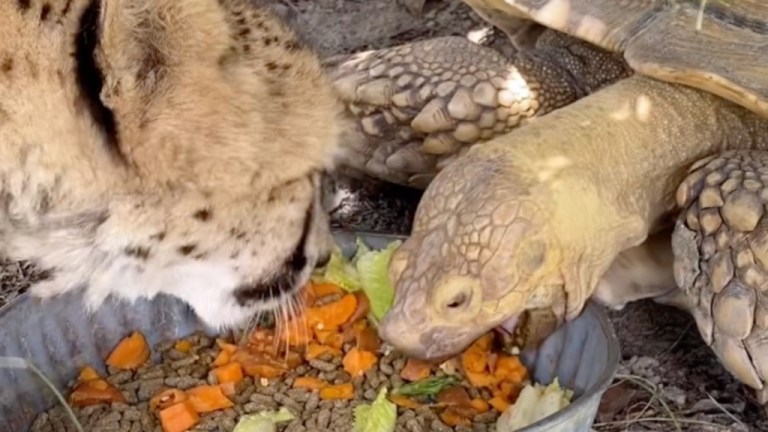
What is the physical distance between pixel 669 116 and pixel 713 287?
387 mm

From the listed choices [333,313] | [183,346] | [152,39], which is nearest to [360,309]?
[333,313]

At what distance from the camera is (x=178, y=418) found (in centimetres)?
244

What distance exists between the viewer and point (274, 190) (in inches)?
86.7

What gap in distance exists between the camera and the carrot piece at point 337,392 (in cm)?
253

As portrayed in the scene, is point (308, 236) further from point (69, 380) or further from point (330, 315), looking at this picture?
point (69, 380)

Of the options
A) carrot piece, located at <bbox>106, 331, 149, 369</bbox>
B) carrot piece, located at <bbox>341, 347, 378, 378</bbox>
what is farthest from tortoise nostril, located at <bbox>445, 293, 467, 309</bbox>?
carrot piece, located at <bbox>106, 331, 149, 369</bbox>

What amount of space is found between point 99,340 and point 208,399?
1.03 ft

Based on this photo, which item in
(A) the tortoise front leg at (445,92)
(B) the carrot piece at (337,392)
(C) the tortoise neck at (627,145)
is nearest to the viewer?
(C) the tortoise neck at (627,145)

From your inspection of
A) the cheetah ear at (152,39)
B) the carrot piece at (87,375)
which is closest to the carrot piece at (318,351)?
the carrot piece at (87,375)

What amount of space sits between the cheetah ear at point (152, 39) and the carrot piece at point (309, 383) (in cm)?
89

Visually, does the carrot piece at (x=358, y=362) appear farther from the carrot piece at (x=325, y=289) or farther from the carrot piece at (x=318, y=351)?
the carrot piece at (x=325, y=289)

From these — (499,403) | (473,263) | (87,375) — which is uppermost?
(473,263)

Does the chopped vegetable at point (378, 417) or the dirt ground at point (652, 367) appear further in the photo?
the dirt ground at point (652, 367)

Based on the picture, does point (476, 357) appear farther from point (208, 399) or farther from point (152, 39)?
point (152, 39)
